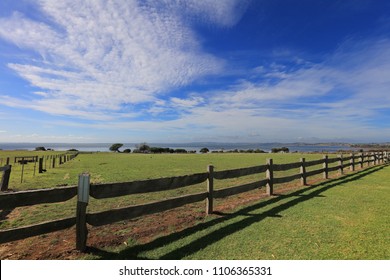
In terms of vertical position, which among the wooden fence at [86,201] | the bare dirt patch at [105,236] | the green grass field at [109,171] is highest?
the wooden fence at [86,201]

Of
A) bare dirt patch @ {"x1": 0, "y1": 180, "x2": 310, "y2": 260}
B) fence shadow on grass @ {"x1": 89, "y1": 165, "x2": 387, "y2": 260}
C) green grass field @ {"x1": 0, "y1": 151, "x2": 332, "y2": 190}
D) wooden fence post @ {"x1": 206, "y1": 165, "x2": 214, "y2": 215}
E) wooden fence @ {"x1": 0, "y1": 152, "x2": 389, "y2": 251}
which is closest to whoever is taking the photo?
wooden fence @ {"x1": 0, "y1": 152, "x2": 389, "y2": 251}

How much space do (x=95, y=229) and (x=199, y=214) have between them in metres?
2.64

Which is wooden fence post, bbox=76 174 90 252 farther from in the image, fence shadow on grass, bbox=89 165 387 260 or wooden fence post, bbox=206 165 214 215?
wooden fence post, bbox=206 165 214 215

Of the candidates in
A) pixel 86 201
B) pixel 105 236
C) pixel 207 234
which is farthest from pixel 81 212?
pixel 207 234

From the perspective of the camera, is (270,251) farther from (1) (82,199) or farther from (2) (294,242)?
(1) (82,199)

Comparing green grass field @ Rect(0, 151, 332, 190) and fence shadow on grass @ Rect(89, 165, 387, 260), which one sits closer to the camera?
fence shadow on grass @ Rect(89, 165, 387, 260)

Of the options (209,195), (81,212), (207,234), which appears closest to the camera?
(81,212)

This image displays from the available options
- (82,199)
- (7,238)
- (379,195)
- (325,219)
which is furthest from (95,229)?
(379,195)

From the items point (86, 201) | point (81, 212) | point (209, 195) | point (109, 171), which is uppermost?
point (86, 201)

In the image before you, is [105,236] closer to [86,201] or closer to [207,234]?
[86,201]

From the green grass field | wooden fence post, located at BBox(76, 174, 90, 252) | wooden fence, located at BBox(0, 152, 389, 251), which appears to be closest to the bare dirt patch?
wooden fence post, located at BBox(76, 174, 90, 252)

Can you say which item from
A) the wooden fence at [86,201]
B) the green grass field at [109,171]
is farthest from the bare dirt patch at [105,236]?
the green grass field at [109,171]

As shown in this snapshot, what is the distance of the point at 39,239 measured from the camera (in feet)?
17.6

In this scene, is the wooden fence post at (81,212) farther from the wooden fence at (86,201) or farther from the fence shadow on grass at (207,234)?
the fence shadow on grass at (207,234)
